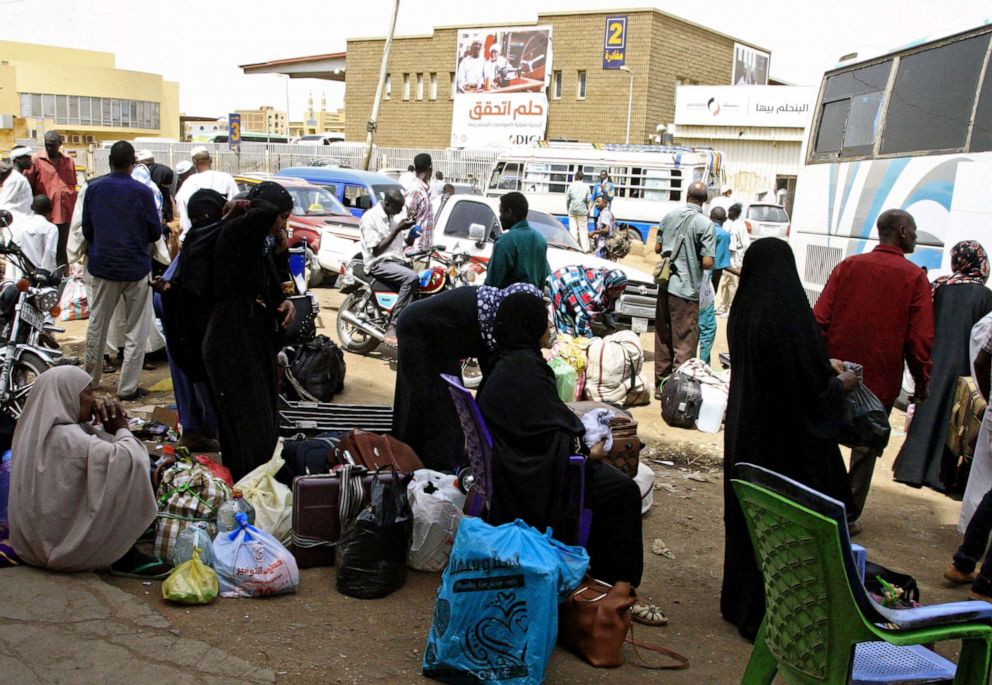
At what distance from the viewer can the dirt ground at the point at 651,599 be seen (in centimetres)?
402

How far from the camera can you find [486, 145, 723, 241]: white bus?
957 inches

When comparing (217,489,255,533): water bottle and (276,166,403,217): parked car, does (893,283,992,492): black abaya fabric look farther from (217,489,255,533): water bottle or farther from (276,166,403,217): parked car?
(276,166,403,217): parked car

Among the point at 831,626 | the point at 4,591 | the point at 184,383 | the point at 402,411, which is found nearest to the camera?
the point at 831,626

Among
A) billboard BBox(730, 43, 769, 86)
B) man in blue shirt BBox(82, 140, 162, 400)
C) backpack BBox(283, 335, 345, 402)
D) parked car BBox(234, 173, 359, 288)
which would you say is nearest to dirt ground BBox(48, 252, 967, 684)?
backpack BBox(283, 335, 345, 402)

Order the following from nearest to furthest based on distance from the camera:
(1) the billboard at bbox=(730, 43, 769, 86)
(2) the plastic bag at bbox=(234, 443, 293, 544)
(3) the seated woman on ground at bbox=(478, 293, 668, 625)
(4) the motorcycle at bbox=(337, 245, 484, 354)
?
(3) the seated woman on ground at bbox=(478, 293, 668, 625) < (2) the plastic bag at bbox=(234, 443, 293, 544) < (4) the motorcycle at bbox=(337, 245, 484, 354) < (1) the billboard at bbox=(730, 43, 769, 86)

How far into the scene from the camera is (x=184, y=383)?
6.66 m

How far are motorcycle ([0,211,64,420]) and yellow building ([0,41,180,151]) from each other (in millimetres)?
51563

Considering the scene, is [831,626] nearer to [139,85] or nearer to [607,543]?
[607,543]

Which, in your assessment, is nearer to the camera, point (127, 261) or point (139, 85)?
point (127, 261)

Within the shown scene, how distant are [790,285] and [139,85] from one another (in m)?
70.7

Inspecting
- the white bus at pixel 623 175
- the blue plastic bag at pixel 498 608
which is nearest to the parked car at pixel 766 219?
the white bus at pixel 623 175

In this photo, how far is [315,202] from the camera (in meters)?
16.6

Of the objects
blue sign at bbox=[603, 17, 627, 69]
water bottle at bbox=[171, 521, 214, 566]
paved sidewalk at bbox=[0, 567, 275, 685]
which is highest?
blue sign at bbox=[603, 17, 627, 69]

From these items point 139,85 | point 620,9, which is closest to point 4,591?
point 620,9
